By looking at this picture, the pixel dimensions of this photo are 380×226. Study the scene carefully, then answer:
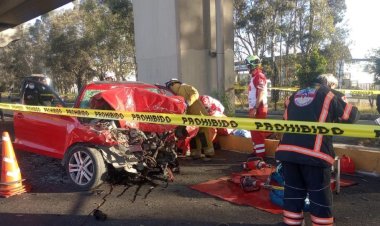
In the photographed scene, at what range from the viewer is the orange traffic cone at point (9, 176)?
558 cm

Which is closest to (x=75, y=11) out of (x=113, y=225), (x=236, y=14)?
(x=236, y=14)

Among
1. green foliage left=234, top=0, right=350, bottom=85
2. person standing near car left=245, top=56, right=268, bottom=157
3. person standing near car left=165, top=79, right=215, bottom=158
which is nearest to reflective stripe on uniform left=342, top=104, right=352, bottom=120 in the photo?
person standing near car left=245, top=56, right=268, bottom=157

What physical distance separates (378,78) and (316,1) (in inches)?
315

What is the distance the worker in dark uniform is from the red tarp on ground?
1.05 meters

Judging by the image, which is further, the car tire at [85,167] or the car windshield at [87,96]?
the car windshield at [87,96]

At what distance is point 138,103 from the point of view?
6.39 meters

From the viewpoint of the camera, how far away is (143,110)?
6.37m

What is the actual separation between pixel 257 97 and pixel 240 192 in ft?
8.18

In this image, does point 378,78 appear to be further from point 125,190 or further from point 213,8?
point 125,190

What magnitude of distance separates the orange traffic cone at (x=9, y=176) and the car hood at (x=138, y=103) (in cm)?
135

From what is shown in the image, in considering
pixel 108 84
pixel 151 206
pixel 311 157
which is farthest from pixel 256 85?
pixel 311 157

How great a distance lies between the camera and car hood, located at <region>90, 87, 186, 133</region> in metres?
6.06

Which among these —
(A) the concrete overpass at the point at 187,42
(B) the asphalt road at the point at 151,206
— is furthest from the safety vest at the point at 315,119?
(A) the concrete overpass at the point at 187,42

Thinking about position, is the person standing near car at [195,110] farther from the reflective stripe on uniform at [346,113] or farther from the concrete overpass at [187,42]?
the concrete overpass at [187,42]
